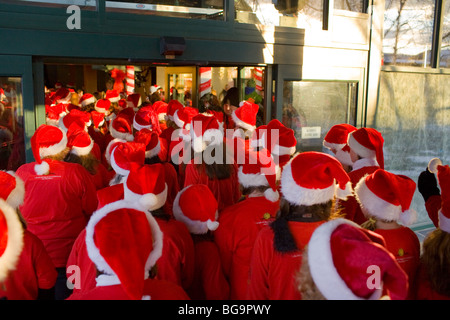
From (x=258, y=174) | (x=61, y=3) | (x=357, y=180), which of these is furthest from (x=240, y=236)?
(x=61, y=3)

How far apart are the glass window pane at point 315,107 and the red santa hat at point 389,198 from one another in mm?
3237

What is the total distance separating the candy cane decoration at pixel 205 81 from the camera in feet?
25.7

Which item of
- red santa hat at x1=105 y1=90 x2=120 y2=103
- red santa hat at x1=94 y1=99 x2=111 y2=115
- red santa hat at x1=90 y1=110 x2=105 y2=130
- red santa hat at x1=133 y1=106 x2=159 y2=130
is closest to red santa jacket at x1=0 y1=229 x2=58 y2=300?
red santa hat at x1=133 y1=106 x2=159 y2=130

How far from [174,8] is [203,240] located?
10.8 ft

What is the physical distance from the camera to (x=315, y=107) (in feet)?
20.1

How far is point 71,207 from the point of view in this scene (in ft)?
11.8

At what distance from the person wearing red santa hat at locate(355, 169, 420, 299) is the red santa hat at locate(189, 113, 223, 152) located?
1874 mm

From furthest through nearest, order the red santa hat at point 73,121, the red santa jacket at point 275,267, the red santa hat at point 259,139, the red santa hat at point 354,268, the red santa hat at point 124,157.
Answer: the red santa hat at point 73,121 → the red santa hat at point 259,139 → the red santa hat at point 124,157 → the red santa jacket at point 275,267 → the red santa hat at point 354,268

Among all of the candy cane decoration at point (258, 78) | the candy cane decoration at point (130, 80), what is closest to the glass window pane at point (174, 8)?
the candy cane decoration at point (258, 78)

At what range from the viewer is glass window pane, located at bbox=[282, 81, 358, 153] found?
5941 millimetres

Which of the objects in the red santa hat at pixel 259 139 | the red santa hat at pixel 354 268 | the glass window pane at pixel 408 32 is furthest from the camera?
the glass window pane at pixel 408 32

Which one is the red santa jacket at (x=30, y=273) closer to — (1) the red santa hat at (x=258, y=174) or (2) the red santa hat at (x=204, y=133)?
(1) the red santa hat at (x=258, y=174)

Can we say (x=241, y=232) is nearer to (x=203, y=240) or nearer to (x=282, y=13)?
(x=203, y=240)

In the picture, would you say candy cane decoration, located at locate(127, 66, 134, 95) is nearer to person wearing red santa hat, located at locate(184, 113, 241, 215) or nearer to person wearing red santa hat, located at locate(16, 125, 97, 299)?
person wearing red santa hat, located at locate(184, 113, 241, 215)
